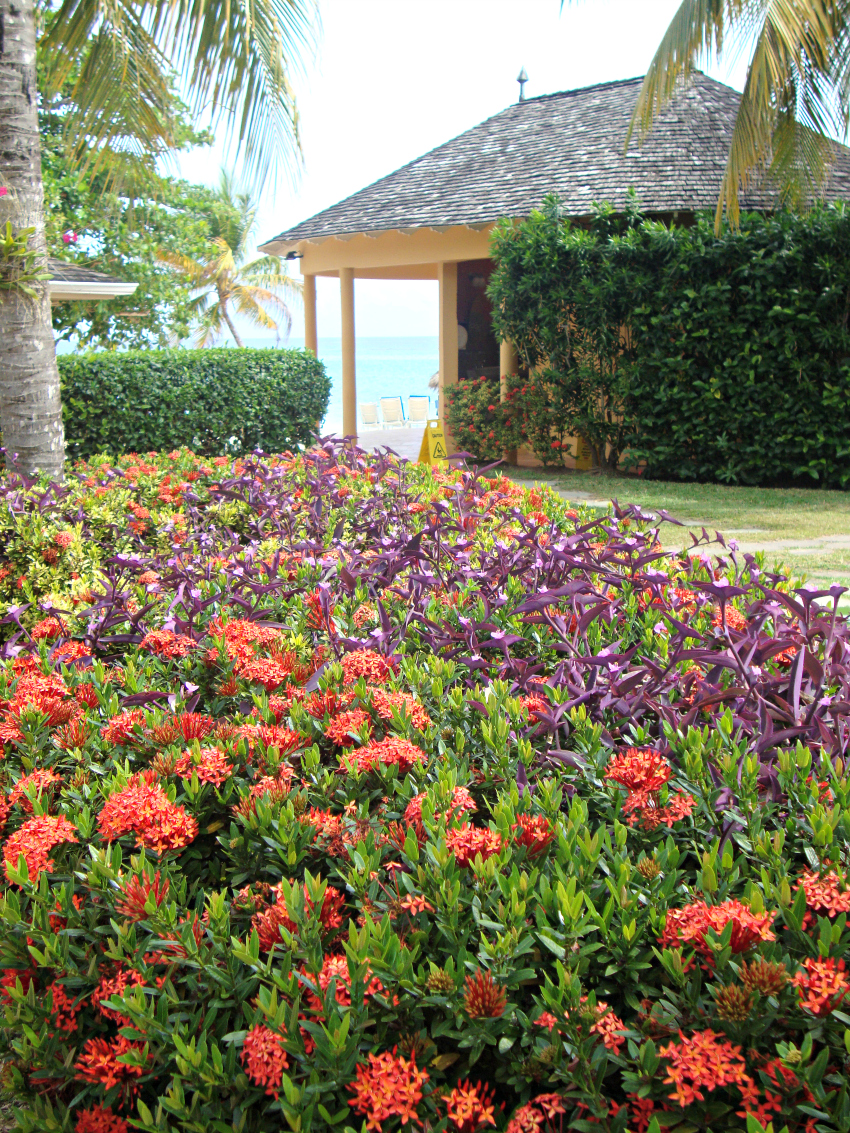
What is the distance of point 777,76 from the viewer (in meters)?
9.51

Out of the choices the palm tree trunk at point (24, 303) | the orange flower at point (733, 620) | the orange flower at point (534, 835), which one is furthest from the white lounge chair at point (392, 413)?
the orange flower at point (534, 835)

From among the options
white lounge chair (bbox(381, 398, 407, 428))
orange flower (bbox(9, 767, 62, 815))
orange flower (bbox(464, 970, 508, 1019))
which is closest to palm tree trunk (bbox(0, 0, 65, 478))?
orange flower (bbox(9, 767, 62, 815))

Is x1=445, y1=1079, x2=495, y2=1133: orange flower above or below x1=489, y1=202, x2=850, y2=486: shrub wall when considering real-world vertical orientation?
below

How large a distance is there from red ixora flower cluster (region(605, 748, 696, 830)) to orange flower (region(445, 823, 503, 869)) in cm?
29

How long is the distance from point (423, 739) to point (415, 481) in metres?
3.41

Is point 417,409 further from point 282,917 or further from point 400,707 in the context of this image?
point 282,917

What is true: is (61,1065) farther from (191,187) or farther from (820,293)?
(191,187)

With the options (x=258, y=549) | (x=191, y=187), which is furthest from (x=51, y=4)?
(x=191, y=187)

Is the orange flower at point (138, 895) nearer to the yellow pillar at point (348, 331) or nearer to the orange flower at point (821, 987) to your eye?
the orange flower at point (821, 987)

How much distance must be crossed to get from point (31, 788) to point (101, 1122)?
2.11 feet

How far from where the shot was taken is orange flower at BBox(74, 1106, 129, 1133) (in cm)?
126

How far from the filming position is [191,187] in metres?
30.0

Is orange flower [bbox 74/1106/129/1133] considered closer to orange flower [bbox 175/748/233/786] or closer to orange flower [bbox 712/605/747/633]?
orange flower [bbox 175/748/233/786]

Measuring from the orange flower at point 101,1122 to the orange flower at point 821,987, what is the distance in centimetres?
97
